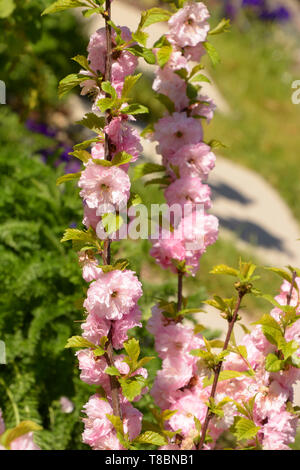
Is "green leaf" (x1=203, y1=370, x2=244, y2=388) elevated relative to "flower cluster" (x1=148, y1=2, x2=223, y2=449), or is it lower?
lower

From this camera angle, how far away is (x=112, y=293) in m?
1.19

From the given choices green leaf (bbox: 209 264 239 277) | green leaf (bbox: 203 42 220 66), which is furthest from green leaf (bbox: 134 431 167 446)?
green leaf (bbox: 203 42 220 66)

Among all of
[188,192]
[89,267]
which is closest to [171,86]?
[188,192]

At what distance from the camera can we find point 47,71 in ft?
16.8

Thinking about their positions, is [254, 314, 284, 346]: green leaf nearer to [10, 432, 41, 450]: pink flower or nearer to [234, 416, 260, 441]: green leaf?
[234, 416, 260, 441]: green leaf

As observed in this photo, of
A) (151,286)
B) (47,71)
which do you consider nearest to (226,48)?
(47,71)

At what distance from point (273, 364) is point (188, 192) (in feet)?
1.60

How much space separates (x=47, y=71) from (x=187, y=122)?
12.8ft

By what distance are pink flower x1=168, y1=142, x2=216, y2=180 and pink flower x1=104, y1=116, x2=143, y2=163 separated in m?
0.30

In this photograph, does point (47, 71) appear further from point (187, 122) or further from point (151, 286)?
point (187, 122)

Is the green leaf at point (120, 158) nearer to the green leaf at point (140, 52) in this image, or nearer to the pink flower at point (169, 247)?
the green leaf at point (140, 52)

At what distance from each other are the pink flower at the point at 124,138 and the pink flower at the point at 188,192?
300mm

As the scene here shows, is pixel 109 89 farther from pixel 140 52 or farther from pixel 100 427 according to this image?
pixel 100 427

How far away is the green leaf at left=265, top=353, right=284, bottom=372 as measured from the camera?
1.30 meters
